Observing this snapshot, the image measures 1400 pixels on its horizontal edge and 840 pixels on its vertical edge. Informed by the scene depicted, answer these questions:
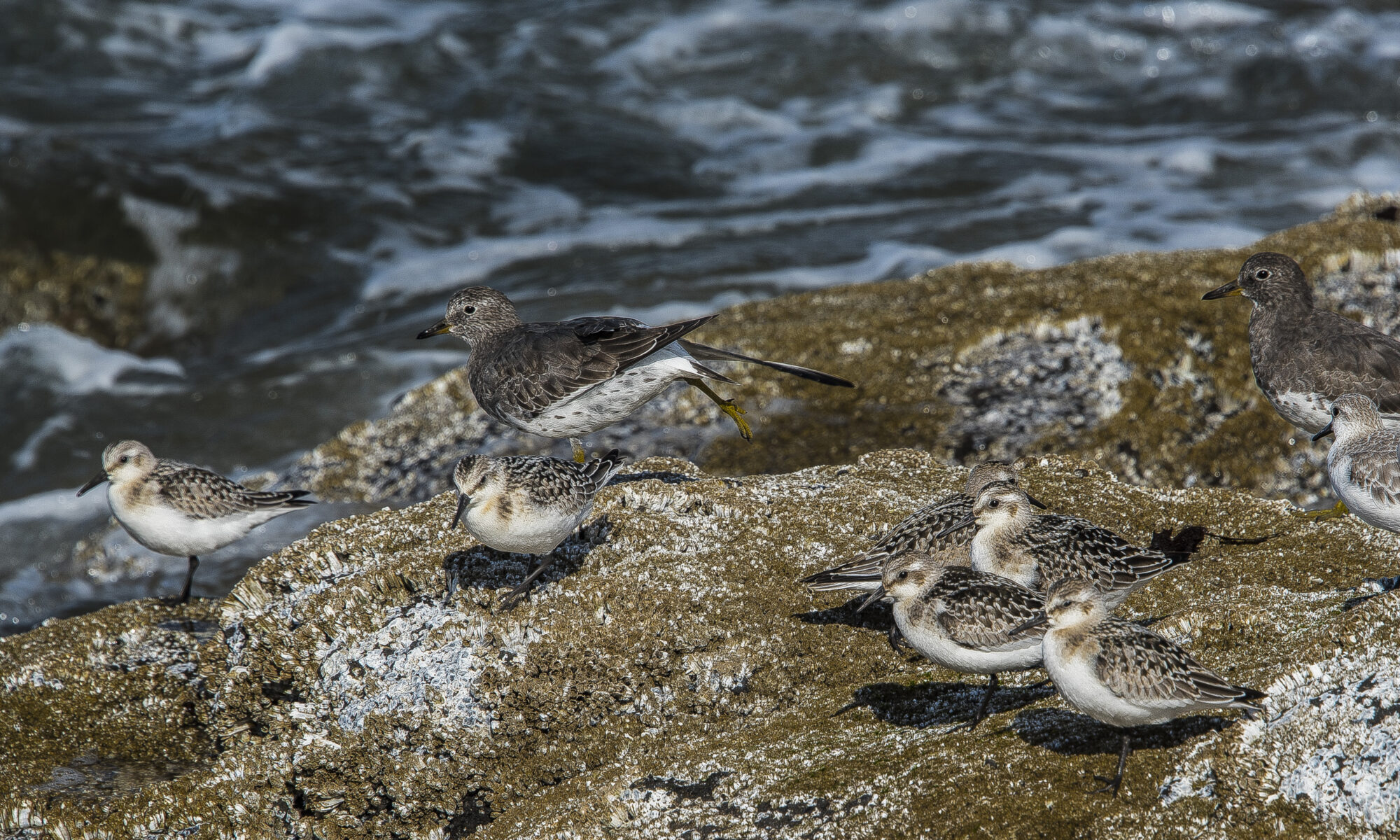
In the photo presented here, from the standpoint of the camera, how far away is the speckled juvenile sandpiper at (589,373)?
8.94 metres

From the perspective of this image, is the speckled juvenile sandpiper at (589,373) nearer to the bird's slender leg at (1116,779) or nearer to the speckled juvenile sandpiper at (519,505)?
the speckled juvenile sandpiper at (519,505)

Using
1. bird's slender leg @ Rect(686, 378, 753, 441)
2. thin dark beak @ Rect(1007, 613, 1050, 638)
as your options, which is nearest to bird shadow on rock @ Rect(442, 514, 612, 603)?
bird's slender leg @ Rect(686, 378, 753, 441)

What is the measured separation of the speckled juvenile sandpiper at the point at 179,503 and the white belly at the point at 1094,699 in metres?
6.30

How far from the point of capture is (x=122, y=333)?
63.3 ft

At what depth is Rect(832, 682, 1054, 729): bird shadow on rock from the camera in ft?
19.9

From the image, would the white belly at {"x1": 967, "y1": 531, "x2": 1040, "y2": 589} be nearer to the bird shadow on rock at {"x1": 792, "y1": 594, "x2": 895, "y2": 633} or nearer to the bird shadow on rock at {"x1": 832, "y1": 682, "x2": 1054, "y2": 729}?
the bird shadow on rock at {"x1": 792, "y1": 594, "x2": 895, "y2": 633}

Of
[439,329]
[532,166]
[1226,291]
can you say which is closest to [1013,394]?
[1226,291]

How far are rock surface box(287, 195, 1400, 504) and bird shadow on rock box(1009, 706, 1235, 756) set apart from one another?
473 centimetres

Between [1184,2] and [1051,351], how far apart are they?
24.5 metres

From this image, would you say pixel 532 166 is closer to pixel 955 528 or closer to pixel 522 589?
pixel 522 589

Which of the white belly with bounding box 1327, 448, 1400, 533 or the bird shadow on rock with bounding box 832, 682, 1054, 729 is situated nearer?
the bird shadow on rock with bounding box 832, 682, 1054, 729

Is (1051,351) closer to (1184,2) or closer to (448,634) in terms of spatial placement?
(448,634)

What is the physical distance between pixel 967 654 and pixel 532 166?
20791 millimetres

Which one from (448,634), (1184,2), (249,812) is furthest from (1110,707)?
(1184,2)
